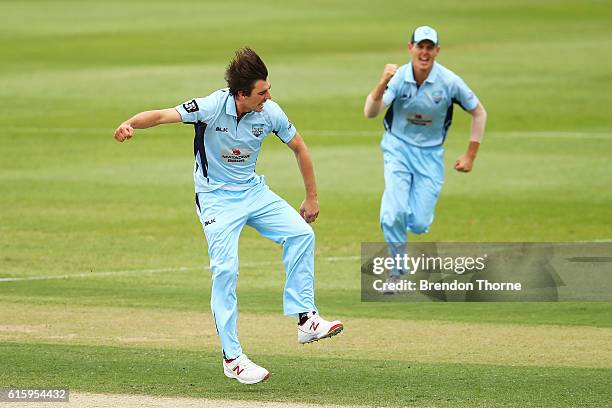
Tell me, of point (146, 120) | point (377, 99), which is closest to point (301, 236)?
point (146, 120)

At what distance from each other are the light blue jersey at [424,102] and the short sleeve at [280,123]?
378 cm

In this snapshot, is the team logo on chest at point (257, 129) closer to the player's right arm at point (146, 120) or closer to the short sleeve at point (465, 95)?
the player's right arm at point (146, 120)

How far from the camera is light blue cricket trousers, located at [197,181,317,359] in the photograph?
938 cm

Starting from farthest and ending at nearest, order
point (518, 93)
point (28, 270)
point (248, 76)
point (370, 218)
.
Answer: point (518, 93) < point (370, 218) < point (28, 270) < point (248, 76)

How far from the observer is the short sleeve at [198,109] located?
366 inches

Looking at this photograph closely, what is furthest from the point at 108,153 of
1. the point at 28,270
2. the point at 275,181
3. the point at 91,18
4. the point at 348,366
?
the point at 91,18

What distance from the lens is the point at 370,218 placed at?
17.8 meters

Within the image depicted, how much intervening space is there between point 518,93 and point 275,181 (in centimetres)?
903

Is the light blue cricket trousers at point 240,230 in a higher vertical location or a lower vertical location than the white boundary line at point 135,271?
higher

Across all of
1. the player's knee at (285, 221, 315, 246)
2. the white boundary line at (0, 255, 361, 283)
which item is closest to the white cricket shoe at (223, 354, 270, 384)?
the player's knee at (285, 221, 315, 246)

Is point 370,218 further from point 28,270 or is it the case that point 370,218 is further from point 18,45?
point 18,45

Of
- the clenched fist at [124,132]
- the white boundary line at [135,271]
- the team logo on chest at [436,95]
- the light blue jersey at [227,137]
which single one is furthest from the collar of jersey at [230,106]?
the white boundary line at [135,271]

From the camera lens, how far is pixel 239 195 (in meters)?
9.70

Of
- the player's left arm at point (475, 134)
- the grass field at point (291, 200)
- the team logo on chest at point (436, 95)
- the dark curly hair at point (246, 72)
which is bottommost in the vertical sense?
the grass field at point (291, 200)
